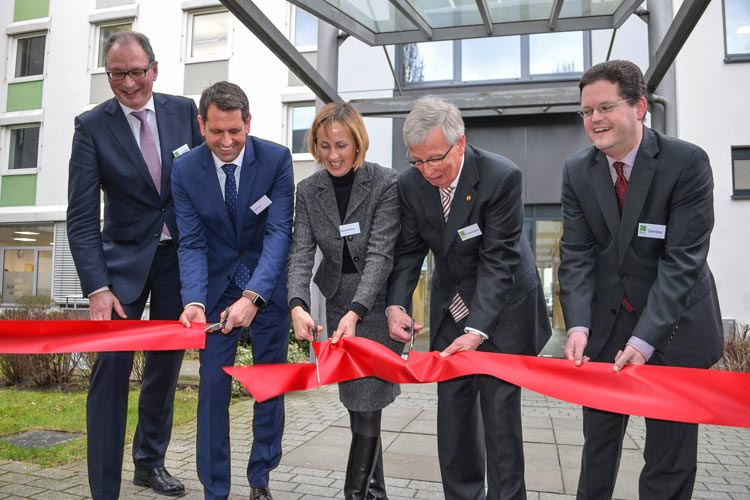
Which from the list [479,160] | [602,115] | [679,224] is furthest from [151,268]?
[679,224]

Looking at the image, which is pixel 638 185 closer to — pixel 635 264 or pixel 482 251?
pixel 635 264

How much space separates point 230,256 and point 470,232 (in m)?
1.27

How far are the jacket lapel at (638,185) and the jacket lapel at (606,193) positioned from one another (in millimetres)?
39

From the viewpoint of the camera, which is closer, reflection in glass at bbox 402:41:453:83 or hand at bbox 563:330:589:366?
hand at bbox 563:330:589:366

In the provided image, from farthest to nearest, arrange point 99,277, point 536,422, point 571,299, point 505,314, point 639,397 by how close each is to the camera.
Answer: point 536,422 < point 99,277 < point 505,314 < point 571,299 < point 639,397

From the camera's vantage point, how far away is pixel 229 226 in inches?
129

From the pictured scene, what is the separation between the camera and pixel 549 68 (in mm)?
12352

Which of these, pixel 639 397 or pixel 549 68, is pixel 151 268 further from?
pixel 549 68

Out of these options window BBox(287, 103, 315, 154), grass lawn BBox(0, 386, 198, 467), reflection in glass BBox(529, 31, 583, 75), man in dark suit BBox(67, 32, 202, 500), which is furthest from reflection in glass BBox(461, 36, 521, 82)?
man in dark suit BBox(67, 32, 202, 500)

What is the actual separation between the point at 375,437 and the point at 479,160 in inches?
57.5

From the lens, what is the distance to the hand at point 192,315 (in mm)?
3117

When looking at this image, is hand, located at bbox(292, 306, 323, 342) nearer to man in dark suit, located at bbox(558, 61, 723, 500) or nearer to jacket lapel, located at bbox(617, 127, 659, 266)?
man in dark suit, located at bbox(558, 61, 723, 500)

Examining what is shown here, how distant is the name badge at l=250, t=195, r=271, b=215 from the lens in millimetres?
3289

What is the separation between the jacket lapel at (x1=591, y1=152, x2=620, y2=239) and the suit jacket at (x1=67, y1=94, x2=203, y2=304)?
2.25 metres
